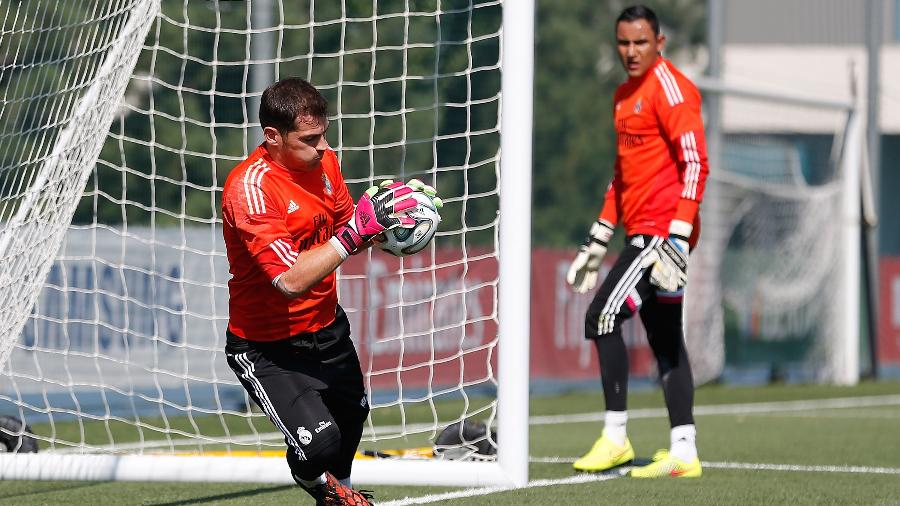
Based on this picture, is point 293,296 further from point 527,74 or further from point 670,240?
point 670,240

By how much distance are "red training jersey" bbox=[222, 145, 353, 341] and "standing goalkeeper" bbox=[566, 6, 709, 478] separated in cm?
177

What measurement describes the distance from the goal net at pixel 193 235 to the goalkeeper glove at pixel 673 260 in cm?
69

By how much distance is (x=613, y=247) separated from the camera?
1692 centimetres

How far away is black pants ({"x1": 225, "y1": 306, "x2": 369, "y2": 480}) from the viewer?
4320 millimetres

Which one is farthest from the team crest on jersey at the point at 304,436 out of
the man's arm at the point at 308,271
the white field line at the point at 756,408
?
the white field line at the point at 756,408

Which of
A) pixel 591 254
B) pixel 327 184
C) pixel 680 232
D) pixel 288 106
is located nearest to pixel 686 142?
pixel 680 232

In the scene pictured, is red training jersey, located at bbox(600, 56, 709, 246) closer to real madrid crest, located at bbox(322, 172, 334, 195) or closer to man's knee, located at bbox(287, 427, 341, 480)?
real madrid crest, located at bbox(322, 172, 334, 195)

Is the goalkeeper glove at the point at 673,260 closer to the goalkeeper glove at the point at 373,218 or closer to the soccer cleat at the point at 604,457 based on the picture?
the soccer cleat at the point at 604,457

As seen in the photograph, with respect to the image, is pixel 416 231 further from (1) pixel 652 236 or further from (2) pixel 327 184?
(1) pixel 652 236

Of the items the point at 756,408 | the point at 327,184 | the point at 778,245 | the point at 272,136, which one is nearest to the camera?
the point at 272,136

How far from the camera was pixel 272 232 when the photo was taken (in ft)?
13.8

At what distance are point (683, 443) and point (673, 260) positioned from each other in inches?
30.3

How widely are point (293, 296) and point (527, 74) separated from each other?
162 cm

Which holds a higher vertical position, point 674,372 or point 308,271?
point 308,271
